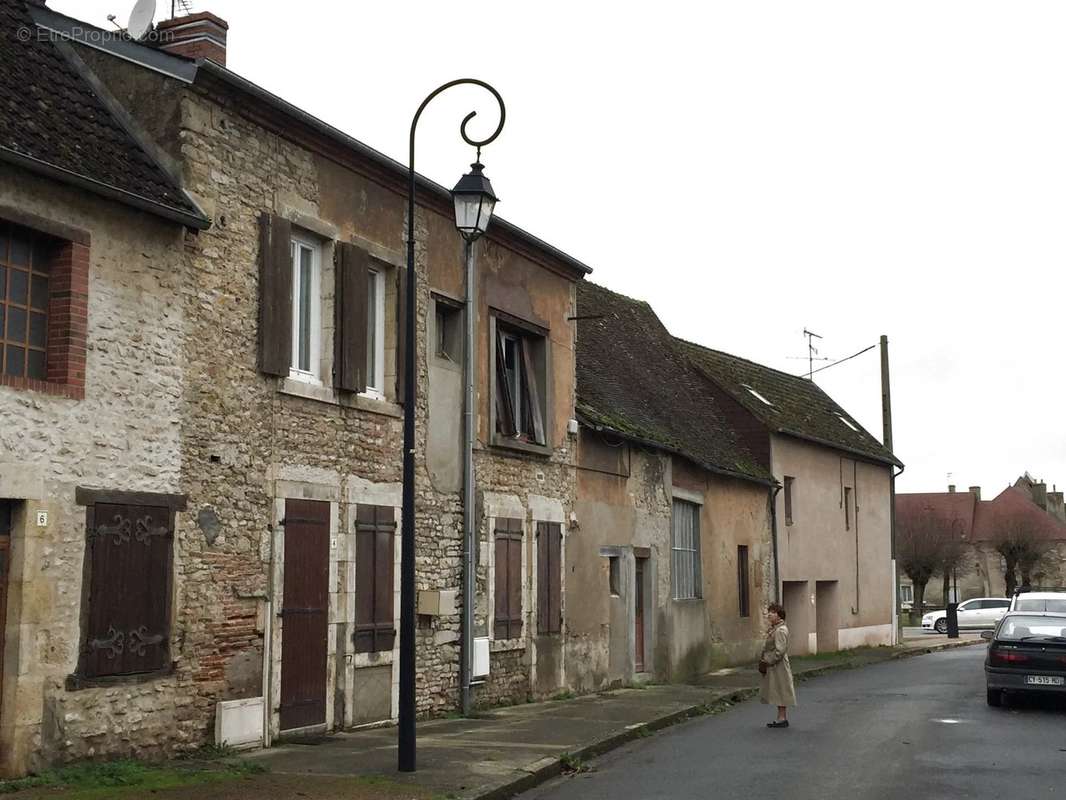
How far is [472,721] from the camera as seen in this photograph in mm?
15234

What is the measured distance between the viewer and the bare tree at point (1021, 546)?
74381 mm

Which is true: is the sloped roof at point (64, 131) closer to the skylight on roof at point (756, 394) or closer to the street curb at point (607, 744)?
the street curb at point (607, 744)

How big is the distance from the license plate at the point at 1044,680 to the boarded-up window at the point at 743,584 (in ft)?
34.6

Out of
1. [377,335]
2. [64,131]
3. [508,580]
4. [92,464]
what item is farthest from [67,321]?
[508,580]

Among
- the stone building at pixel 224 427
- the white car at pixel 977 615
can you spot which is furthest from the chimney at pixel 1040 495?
the stone building at pixel 224 427

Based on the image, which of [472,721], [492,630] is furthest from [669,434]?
[472,721]

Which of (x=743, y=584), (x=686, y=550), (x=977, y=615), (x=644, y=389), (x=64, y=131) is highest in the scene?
(x=64, y=131)

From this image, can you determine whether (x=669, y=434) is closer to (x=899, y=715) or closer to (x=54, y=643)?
(x=899, y=715)

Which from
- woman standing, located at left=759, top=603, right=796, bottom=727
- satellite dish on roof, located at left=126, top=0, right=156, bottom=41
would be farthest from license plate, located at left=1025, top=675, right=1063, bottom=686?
satellite dish on roof, located at left=126, top=0, right=156, bottom=41

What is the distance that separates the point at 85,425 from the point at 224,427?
5.84 ft

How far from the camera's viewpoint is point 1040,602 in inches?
760

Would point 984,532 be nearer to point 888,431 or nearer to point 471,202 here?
point 888,431

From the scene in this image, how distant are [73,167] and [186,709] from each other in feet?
15.5

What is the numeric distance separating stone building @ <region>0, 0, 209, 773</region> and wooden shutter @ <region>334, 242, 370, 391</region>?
240 centimetres
